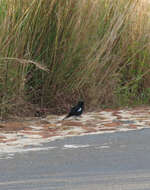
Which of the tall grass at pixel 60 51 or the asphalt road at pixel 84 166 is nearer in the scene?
the asphalt road at pixel 84 166

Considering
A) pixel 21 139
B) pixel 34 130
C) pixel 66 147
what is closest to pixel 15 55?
pixel 34 130

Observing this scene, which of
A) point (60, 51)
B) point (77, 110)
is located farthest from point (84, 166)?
point (60, 51)

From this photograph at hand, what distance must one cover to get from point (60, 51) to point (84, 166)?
145 inches

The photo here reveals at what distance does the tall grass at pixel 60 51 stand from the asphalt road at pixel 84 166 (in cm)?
182

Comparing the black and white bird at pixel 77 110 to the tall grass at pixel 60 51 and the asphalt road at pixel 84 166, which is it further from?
the asphalt road at pixel 84 166

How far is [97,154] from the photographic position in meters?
5.01

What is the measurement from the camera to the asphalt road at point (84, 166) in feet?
12.7

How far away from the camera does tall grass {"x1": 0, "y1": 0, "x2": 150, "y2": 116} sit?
24.8 ft

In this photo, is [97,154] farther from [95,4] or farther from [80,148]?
[95,4]

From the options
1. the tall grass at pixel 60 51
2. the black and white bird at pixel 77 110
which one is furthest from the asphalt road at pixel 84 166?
the tall grass at pixel 60 51

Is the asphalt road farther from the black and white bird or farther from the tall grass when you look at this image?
the tall grass

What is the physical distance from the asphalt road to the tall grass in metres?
1.82

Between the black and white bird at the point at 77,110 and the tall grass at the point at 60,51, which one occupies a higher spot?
the tall grass at the point at 60,51

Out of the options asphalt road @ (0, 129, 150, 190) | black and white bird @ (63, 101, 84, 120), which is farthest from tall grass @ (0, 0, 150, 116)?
asphalt road @ (0, 129, 150, 190)
